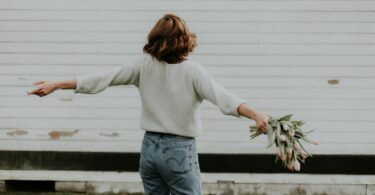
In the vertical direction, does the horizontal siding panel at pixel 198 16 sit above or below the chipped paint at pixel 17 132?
above

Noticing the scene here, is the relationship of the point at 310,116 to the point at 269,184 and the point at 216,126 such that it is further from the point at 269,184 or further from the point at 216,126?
the point at 216,126

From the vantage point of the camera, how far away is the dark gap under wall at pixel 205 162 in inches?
273

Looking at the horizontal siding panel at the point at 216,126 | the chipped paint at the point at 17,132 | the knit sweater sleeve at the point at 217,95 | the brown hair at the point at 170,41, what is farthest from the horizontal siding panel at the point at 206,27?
the knit sweater sleeve at the point at 217,95

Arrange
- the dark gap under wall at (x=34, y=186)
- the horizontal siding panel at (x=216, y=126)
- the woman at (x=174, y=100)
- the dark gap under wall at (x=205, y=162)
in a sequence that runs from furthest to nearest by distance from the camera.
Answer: the dark gap under wall at (x=34, y=186), the dark gap under wall at (x=205, y=162), the horizontal siding panel at (x=216, y=126), the woman at (x=174, y=100)

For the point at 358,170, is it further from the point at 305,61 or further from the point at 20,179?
the point at 20,179

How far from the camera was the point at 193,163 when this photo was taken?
12.1 feet

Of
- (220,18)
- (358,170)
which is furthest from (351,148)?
(220,18)

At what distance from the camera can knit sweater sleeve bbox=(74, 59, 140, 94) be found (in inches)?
147

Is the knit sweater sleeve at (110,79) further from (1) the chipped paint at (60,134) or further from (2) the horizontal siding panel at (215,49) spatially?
(1) the chipped paint at (60,134)

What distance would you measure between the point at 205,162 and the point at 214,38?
4.33 ft

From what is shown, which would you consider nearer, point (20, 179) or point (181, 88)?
point (181, 88)

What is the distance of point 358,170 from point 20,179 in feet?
11.8

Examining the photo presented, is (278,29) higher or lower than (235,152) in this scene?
higher

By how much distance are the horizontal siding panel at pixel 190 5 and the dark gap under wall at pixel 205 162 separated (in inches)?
60.3
